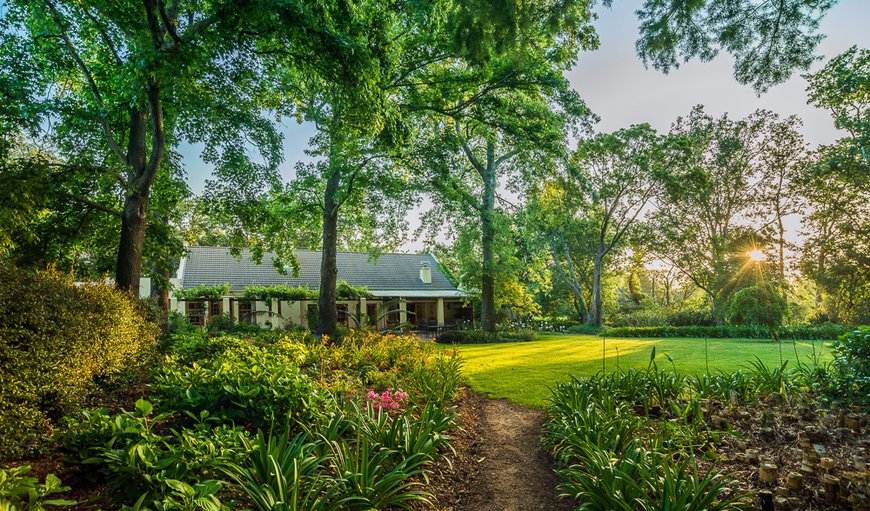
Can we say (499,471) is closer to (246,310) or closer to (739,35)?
(739,35)

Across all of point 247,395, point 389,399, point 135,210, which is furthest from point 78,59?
point 389,399

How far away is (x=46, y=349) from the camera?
3.30 metres

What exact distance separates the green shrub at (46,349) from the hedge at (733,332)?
17.6 meters

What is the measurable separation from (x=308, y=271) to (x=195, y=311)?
19.7ft

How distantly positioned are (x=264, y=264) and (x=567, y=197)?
17731 mm

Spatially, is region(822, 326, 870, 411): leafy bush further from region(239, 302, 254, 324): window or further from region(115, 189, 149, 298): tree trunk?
region(239, 302, 254, 324): window

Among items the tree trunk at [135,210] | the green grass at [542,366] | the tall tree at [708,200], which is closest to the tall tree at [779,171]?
the tall tree at [708,200]

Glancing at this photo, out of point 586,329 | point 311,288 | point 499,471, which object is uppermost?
point 311,288

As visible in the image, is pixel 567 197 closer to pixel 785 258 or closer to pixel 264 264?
pixel 264 264

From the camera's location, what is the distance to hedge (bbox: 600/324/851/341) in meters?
18.6

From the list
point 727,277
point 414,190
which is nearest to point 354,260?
point 414,190

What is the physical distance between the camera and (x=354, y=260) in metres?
25.8

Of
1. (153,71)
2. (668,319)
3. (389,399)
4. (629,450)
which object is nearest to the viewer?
(629,450)

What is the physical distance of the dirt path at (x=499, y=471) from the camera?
10.7ft
